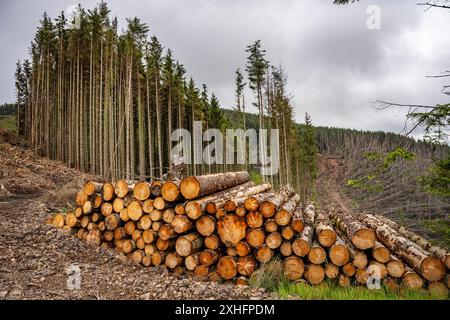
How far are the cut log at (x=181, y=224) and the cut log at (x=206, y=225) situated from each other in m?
0.21

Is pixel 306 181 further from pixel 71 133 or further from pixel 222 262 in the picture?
pixel 222 262

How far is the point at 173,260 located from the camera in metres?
6.31

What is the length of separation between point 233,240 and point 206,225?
64 cm

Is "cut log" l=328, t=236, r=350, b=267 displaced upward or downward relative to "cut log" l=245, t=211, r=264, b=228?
downward

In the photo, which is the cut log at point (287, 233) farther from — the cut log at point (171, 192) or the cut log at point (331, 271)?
the cut log at point (171, 192)

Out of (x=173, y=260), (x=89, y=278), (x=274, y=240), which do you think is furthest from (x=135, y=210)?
(x=274, y=240)

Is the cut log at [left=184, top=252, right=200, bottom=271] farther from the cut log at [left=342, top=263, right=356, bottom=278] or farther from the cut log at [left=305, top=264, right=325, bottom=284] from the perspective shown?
the cut log at [left=342, top=263, right=356, bottom=278]

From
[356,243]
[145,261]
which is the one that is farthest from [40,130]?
[356,243]

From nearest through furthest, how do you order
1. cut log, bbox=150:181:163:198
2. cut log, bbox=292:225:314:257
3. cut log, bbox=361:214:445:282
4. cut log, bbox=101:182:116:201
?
cut log, bbox=361:214:445:282
cut log, bbox=292:225:314:257
cut log, bbox=150:181:163:198
cut log, bbox=101:182:116:201

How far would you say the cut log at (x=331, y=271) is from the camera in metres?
5.68

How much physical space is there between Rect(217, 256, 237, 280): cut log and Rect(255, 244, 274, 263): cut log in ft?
1.60

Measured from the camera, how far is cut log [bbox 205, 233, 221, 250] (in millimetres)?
6258

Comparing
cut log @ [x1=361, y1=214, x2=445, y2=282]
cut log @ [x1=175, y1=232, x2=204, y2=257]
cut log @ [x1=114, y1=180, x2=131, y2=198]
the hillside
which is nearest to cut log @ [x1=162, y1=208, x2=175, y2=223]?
cut log @ [x1=175, y1=232, x2=204, y2=257]

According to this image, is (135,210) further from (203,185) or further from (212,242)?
(212,242)
